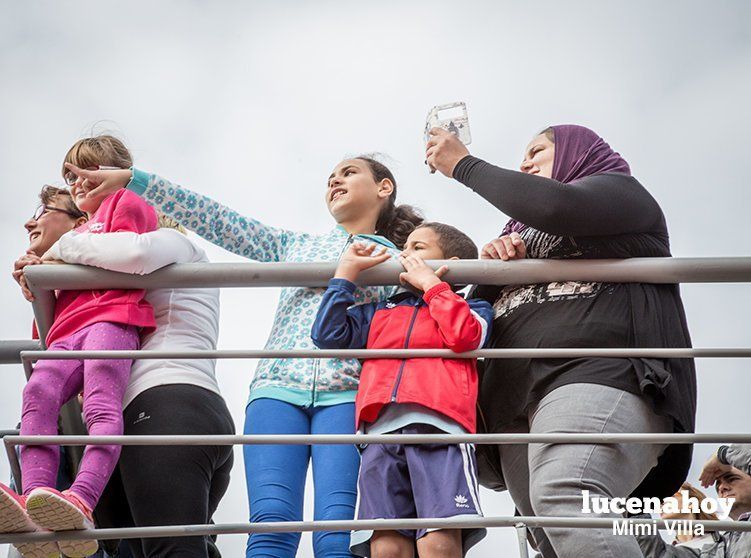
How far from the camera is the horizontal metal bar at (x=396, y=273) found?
7.09ft

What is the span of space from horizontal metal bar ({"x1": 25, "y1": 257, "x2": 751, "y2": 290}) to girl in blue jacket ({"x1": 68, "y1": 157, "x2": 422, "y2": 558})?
0.24 m

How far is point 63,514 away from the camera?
1867mm

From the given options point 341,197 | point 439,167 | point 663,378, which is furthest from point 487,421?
point 341,197

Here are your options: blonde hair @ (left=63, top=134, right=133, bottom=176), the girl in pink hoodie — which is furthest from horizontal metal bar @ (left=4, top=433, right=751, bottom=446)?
blonde hair @ (left=63, top=134, right=133, bottom=176)

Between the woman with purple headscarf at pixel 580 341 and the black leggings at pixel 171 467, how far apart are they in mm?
591

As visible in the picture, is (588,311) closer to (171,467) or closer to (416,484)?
(416,484)

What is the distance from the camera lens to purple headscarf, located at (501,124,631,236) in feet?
7.76

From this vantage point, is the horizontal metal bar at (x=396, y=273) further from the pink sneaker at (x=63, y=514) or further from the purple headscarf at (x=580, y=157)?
the pink sneaker at (x=63, y=514)

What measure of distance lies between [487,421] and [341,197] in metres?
0.78

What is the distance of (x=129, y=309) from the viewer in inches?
89.1

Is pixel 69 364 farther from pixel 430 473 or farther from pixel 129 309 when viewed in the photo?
pixel 430 473

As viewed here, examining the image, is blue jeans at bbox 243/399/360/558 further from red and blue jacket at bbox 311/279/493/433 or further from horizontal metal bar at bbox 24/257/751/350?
horizontal metal bar at bbox 24/257/751/350

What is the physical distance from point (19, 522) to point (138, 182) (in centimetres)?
97

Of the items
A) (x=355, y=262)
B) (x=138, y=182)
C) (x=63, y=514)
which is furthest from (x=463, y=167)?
(x=63, y=514)
